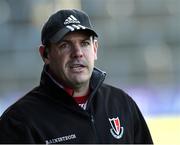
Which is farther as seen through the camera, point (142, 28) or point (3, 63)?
point (142, 28)

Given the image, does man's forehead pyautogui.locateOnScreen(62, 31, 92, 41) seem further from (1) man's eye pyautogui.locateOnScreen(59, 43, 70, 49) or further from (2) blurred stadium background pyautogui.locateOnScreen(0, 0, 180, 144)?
(2) blurred stadium background pyautogui.locateOnScreen(0, 0, 180, 144)

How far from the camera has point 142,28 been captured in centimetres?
897

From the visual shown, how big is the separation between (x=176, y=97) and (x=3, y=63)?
2.43m

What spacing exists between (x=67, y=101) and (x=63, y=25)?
25cm

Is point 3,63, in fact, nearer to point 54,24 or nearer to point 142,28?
point 142,28

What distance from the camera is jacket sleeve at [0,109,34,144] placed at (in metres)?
1.84

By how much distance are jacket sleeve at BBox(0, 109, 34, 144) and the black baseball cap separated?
29 centimetres

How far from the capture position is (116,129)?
2012 millimetres

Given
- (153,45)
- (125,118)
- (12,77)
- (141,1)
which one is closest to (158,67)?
(153,45)

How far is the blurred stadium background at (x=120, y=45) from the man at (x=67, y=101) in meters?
5.95

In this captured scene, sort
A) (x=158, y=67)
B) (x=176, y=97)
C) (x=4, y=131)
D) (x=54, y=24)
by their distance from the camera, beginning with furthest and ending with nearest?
(x=158, y=67)
(x=176, y=97)
(x=54, y=24)
(x=4, y=131)

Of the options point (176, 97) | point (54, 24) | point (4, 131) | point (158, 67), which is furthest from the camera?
point (158, 67)

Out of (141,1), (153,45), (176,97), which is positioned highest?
(141,1)

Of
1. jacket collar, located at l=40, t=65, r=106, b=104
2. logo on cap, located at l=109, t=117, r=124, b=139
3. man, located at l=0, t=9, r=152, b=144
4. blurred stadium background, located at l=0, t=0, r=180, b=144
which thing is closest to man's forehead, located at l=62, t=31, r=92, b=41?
man, located at l=0, t=9, r=152, b=144
